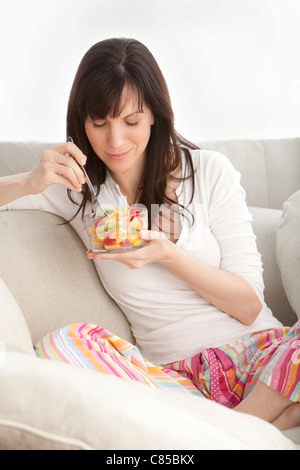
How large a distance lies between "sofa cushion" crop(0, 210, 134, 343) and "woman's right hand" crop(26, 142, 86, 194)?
0.26 m

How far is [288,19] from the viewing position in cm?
309

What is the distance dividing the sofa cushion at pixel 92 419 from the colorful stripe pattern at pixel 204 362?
0.42 m

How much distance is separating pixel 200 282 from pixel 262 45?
6.27ft

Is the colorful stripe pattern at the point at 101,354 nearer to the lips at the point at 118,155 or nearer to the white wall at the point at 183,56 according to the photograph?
the lips at the point at 118,155

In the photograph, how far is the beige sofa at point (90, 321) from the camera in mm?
764

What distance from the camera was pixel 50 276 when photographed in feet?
5.74

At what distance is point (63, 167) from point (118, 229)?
0.25m

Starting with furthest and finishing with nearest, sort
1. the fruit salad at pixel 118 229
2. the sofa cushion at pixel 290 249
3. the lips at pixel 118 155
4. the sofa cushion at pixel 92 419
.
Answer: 1. the sofa cushion at pixel 290 249
2. the lips at pixel 118 155
3. the fruit salad at pixel 118 229
4. the sofa cushion at pixel 92 419

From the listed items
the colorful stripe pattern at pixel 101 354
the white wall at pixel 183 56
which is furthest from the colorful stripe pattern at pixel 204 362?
the white wall at pixel 183 56

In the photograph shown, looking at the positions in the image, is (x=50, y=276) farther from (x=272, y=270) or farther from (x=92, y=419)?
(x=92, y=419)

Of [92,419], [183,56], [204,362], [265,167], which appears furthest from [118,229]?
[183,56]

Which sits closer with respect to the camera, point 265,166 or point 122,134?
point 122,134

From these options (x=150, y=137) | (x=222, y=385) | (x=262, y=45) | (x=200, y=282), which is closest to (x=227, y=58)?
(x=262, y=45)

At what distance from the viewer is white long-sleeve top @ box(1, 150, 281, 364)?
1.68 meters
